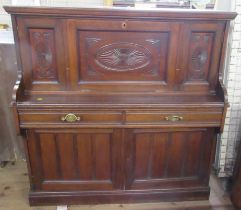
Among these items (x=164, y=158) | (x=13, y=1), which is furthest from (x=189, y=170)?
(x=13, y=1)

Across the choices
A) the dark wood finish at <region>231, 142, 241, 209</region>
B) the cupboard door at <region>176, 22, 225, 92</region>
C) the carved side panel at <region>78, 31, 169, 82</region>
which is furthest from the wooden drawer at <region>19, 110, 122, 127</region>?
the dark wood finish at <region>231, 142, 241, 209</region>

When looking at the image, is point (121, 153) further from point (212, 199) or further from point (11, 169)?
point (11, 169)

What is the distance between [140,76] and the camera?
1.76 metres

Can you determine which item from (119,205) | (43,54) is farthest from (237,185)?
(43,54)

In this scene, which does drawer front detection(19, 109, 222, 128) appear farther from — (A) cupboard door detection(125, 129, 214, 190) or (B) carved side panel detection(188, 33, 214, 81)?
(B) carved side panel detection(188, 33, 214, 81)

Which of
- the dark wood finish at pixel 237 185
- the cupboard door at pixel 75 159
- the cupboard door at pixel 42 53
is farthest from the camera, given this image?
the dark wood finish at pixel 237 185

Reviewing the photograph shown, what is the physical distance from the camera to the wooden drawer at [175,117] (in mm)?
1678

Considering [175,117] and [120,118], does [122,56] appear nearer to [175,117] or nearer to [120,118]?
[120,118]

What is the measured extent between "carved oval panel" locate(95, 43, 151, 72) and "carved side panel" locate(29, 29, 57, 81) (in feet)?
0.93

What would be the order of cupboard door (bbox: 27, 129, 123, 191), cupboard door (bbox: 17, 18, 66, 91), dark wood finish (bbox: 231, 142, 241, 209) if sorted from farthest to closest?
dark wood finish (bbox: 231, 142, 241, 209)
cupboard door (bbox: 27, 129, 123, 191)
cupboard door (bbox: 17, 18, 66, 91)

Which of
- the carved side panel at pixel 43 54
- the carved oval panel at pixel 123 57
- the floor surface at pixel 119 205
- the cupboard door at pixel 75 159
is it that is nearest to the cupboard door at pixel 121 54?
the carved oval panel at pixel 123 57

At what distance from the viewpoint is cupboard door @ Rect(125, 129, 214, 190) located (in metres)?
1.82

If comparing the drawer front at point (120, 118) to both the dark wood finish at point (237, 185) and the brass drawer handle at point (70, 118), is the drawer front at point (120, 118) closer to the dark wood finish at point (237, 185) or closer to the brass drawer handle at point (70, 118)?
the brass drawer handle at point (70, 118)

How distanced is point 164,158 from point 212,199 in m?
0.57
